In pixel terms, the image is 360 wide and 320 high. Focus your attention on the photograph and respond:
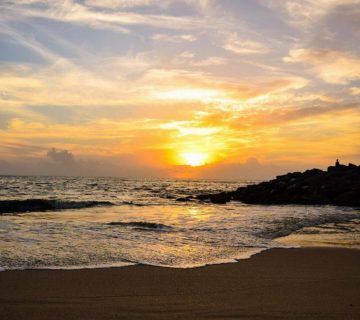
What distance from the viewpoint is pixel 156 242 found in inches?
446

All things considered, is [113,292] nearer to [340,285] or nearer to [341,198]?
[340,285]

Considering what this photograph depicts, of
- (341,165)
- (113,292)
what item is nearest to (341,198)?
(341,165)

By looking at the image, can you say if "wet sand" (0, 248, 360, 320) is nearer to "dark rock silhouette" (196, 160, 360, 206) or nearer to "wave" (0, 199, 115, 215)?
"wave" (0, 199, 115, 215)

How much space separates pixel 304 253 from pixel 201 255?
2655 millimetres

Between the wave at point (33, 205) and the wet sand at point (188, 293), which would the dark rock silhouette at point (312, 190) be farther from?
the wet sand at point (188, 293)

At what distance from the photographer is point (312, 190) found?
36.3 m

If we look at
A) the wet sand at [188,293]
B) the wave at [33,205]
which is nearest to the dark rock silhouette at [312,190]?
the wave at [33,205]

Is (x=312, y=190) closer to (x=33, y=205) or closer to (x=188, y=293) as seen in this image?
(x=33, y=205)

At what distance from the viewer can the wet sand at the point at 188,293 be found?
16.4ft

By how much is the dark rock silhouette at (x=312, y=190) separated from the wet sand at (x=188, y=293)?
2624 cm

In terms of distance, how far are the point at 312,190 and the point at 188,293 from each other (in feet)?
107

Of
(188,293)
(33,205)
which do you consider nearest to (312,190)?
(33,205)

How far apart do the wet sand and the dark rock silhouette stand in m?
26.2

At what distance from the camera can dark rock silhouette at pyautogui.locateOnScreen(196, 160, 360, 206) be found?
33250mm
